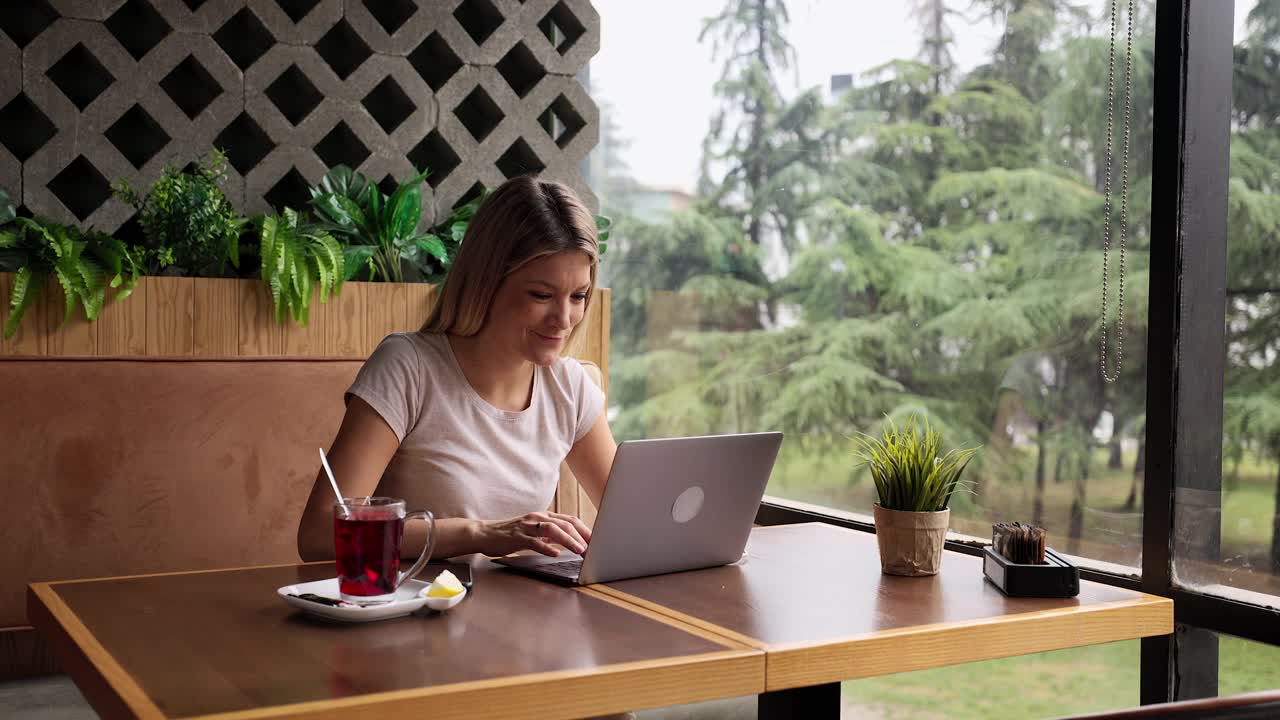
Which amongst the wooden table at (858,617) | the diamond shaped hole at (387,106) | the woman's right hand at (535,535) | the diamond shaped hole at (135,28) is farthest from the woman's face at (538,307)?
the diamond shaped hole at (135,28)

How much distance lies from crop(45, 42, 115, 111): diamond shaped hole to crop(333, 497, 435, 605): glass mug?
181 centimetres

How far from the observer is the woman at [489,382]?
174cm

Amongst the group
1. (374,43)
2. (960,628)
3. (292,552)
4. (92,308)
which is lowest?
(292,552)

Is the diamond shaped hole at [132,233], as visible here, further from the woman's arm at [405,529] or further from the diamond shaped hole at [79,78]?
the woman's arm at [405,529]

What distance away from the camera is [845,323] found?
12.7ft

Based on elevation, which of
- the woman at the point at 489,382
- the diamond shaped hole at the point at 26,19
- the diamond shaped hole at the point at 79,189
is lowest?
the woman at the point at 489,382

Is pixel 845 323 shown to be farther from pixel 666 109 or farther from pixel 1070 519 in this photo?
pixel 1070 519

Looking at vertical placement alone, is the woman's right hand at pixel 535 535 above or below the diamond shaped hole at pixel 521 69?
below

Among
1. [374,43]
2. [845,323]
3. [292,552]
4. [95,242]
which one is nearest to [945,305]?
[845,323]

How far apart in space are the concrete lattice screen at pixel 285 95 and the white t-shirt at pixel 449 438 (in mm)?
1103

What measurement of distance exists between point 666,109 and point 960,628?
2886mm

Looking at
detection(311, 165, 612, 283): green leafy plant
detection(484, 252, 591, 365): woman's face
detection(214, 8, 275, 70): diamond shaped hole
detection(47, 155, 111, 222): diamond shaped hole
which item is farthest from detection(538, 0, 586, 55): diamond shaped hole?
detection(484, 252, 591, 365): woman's face

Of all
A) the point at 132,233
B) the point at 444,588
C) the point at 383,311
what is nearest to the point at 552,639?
the point at 444,588

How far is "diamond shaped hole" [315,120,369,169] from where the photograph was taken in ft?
9.37
